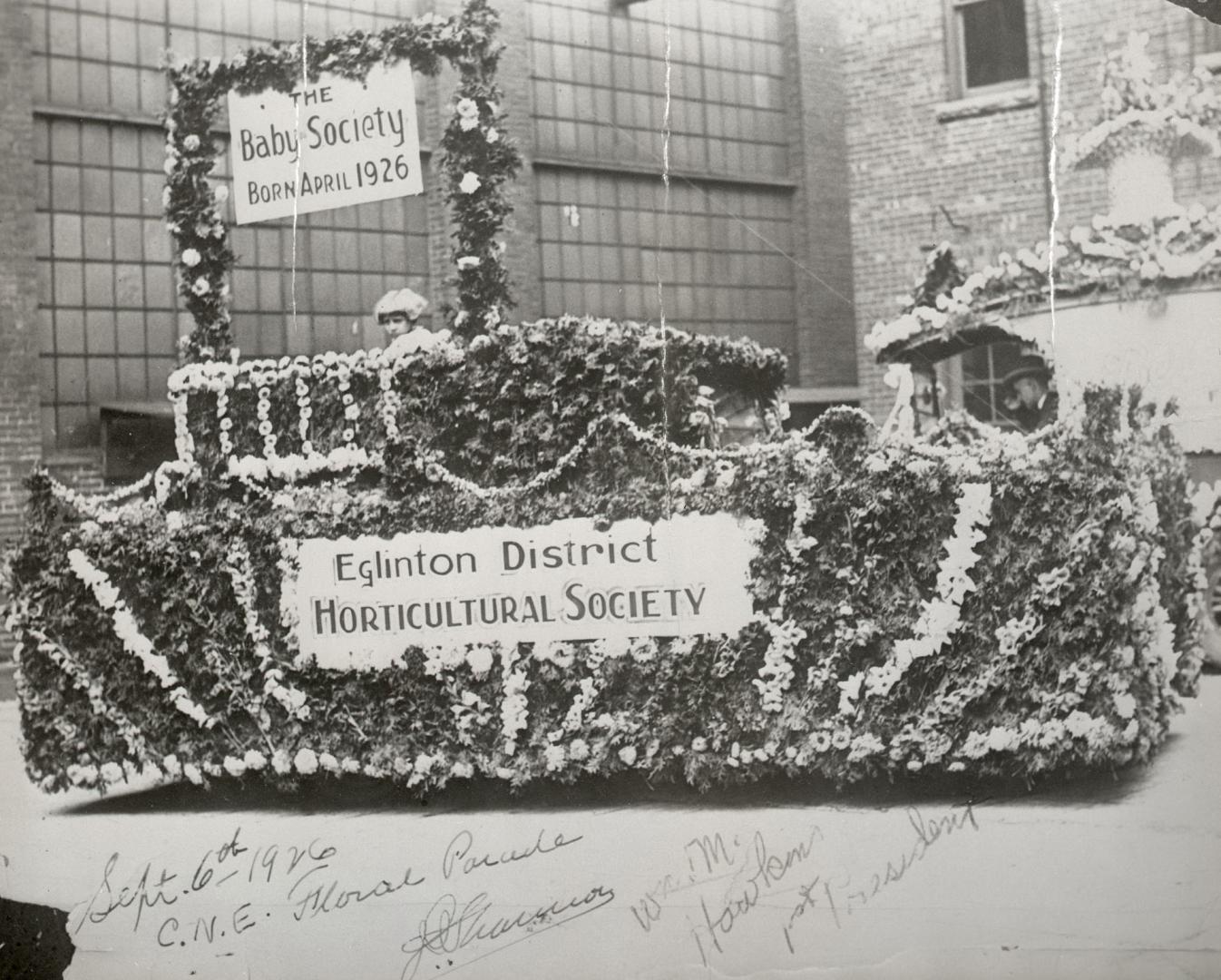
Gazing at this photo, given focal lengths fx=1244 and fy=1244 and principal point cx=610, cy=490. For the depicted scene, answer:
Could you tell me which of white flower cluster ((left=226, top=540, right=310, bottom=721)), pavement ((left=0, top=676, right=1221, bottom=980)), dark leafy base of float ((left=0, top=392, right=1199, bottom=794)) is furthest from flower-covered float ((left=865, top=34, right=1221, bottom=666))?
white flower cluster ((left=226, top=540, right=310, bottom=721))

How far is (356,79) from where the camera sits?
5113 mm

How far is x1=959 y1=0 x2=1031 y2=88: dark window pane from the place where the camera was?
4.56 m

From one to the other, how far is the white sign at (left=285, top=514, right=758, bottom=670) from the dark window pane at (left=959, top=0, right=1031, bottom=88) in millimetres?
1883

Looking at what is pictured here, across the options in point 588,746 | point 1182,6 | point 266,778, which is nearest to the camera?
point 1182,6

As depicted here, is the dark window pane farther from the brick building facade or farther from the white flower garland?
the white flower garland

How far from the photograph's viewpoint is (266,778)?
4992mm

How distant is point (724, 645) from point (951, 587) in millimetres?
841

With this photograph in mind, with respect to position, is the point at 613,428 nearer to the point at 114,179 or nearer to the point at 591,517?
the point at 591,517

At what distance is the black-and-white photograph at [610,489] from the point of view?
14.3 feet

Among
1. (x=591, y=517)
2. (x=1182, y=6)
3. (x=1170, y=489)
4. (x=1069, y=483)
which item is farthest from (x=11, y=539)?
(x=1182, y=6)

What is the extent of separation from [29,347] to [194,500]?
972 mm
